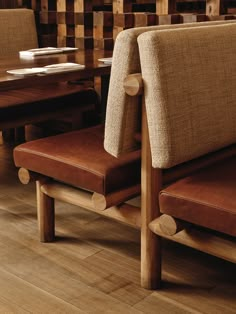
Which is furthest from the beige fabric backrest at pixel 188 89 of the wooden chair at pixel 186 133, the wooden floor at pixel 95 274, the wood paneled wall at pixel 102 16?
the wood paneled wall at pixel 102 16

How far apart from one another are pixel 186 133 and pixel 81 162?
37 centimetres

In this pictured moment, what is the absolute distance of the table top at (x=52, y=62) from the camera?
1960 millimetres

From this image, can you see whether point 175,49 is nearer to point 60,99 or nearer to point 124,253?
point 124,253

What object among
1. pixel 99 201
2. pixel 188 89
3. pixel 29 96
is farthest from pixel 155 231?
pixel 29 96

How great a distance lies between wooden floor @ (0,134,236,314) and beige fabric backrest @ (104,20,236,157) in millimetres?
467

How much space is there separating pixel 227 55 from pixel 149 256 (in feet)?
2.28

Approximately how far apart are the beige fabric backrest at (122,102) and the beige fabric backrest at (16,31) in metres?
1.64

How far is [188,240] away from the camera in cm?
164

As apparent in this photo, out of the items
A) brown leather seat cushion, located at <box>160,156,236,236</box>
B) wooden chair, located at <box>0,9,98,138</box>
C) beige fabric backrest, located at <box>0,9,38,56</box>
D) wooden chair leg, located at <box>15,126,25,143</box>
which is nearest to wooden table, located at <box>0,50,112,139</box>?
wooden chair, located at <box>0,9,98,138</box>

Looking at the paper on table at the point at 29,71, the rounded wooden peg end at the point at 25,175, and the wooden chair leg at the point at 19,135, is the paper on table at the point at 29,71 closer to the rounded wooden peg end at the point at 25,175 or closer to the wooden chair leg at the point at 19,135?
the rounded wooden peg end at the point at 25,175

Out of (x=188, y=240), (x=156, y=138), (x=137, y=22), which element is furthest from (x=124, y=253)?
(x=137, y=22)

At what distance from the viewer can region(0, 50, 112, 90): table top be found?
1.96 m

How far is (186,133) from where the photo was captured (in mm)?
1622

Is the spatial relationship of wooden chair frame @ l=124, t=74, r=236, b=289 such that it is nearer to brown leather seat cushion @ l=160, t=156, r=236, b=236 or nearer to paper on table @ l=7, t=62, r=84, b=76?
brown leather seat cushion @ l=160, t=156, r=236, b=236
